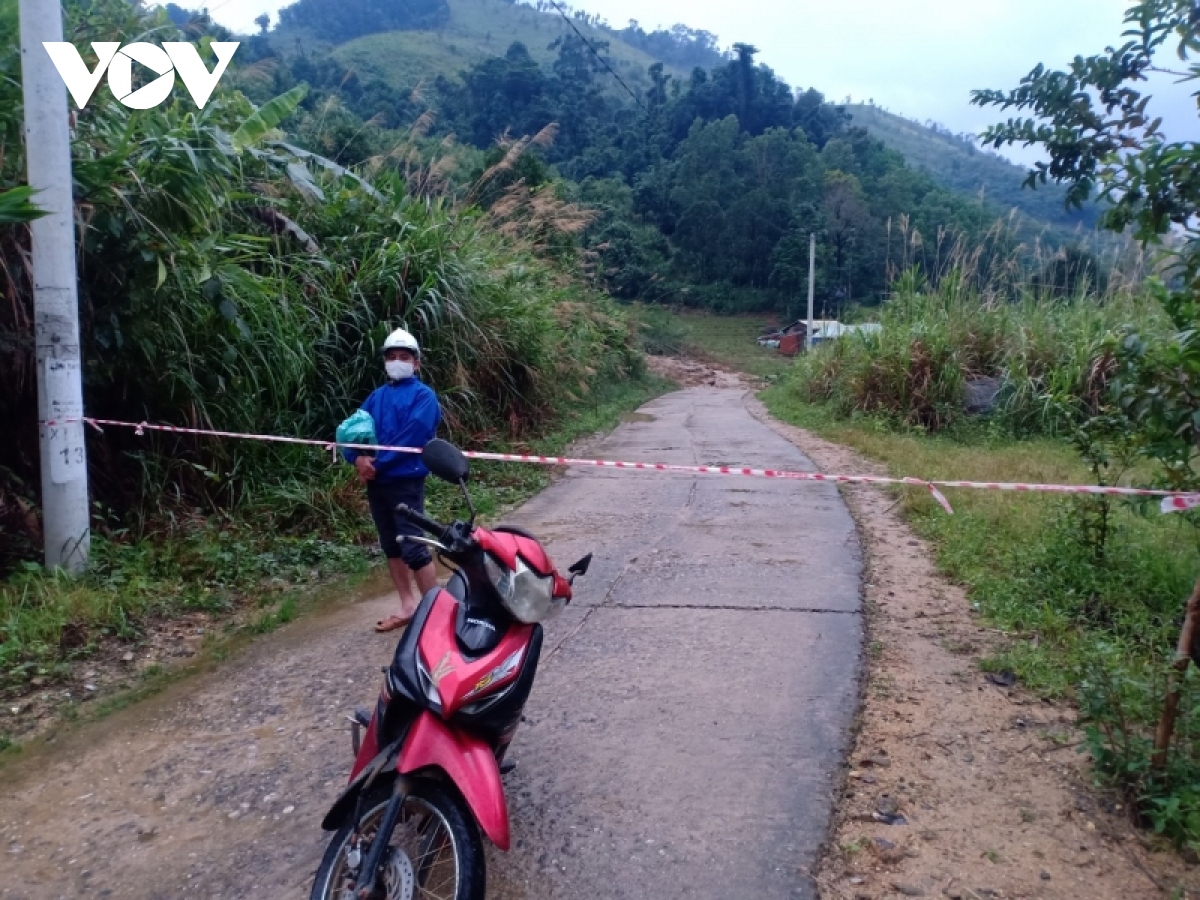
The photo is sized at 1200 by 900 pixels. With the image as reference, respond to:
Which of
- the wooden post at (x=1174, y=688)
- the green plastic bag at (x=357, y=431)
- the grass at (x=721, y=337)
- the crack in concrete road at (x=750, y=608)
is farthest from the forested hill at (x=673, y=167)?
the wooden post at (x=1174, y=688)

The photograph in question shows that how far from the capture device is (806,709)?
400 centimetres

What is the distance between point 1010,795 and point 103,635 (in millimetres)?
4118

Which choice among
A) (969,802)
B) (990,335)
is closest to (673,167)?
(990,335)

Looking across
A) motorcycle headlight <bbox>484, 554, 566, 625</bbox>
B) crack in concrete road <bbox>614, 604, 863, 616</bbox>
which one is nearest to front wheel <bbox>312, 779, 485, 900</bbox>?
motorcycle headlight <bbox>484, 554, 566, 625</bbox>

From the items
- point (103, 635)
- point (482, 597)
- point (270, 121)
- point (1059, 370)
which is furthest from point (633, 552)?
point (1059, 370)

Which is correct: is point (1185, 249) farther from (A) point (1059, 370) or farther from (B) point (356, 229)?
(A) point (1059, 370)

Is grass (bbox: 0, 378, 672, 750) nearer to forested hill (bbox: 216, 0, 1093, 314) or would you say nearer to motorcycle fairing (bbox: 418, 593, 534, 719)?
motorcycle fairing (bbox: 418, 593, 534, 719)

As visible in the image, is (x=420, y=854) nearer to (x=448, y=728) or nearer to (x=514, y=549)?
(x=448, y=728)

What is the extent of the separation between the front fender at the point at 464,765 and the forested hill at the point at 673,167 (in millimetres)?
8662

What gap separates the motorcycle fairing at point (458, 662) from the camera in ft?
8.87

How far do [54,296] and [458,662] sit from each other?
11.7 feet

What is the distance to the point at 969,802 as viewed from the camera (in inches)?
130

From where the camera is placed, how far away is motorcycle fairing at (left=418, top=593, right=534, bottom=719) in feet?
8.87

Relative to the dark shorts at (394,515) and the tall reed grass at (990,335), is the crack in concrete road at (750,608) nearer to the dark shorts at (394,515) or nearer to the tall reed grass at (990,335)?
the dark shorts at (394,515)
